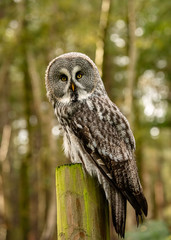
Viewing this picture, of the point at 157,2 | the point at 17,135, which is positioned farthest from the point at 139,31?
the point at 17,135

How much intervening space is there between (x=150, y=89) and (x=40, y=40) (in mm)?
3767

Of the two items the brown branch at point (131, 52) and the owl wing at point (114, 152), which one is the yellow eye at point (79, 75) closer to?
the owl wing at point (114, 152)

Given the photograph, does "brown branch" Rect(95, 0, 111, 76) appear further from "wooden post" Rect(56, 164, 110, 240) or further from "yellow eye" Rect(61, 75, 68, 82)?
"wooden post" Rect(56, 164, 110, 240)

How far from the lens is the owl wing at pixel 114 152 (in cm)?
250

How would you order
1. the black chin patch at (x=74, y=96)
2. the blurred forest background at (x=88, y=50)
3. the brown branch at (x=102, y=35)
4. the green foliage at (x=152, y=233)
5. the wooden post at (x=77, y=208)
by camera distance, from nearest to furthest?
the wooden post at (x=77, y=208) → the black chin patch at (x=74, y=96) → the green foliage at (x=152, y=233) → the brown branch at (x=102, y=35) → the blurred forest background at (x=88, y=50)

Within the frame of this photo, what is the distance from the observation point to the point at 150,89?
1113 centimetres

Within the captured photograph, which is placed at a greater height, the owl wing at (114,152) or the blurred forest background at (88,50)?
the blurred forest background at (88,50)

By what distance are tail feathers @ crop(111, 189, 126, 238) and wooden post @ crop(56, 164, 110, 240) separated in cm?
35

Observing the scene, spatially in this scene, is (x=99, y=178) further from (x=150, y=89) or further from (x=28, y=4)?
(x=150, y=89)

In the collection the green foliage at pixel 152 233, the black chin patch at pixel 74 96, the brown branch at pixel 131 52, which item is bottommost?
the green foliage at pixel 152 233

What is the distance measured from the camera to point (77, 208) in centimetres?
199

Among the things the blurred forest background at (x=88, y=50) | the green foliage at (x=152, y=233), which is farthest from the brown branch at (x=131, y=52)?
the green foliage at (x=152, y=233)

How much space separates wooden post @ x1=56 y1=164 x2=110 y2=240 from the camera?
1976 millimetres

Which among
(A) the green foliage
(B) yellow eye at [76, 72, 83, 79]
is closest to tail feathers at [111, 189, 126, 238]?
(B) yellow eye at [76, 72, 83, 79]
